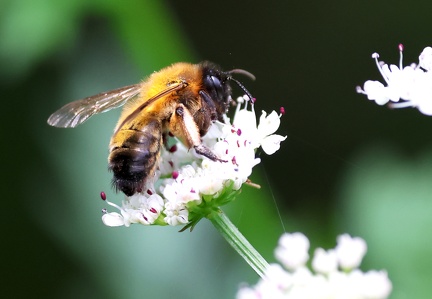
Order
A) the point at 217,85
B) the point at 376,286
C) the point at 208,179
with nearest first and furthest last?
the point at 376,286
the point at 208,179
the point at 217,85

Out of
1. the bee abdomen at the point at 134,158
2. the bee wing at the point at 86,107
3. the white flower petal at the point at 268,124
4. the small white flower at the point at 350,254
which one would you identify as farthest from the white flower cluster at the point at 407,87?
the bee wing at the point at 86,107

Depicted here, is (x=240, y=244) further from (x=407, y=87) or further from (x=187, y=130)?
(x=407, y=87)

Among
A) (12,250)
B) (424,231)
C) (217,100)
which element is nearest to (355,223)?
(424,231)

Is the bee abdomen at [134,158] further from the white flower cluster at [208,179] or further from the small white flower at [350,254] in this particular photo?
the small white flower at [350,254]

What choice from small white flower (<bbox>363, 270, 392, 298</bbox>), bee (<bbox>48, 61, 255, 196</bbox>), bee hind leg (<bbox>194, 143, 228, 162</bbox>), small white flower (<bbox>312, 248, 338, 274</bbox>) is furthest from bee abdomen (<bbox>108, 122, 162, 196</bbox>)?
small white flower (<bbox>363, 270, 392, 298</bbox>)

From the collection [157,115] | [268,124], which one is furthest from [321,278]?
[157,115]

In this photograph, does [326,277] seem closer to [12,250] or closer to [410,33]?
[12,250]
